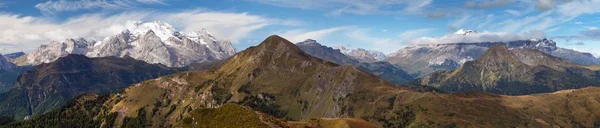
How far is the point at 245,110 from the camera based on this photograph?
198625 mm

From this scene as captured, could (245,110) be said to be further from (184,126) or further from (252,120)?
(184,126)

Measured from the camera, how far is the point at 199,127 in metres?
195

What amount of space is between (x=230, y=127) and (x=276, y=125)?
1870 centimetres

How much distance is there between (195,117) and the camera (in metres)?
199

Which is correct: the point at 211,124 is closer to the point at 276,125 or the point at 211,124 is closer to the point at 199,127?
the point at 199,127

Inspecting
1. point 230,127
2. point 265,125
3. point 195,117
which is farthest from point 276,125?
point 195,117

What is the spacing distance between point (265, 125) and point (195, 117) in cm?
2897

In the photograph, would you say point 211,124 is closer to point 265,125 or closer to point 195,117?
point 195,117

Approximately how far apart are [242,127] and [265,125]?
31.6 ft

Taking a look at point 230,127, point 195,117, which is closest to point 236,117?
point 230,127

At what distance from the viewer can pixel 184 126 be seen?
197 m

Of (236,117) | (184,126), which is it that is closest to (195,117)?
(184,126)

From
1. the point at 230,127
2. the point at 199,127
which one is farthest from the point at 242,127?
the point at 199,127

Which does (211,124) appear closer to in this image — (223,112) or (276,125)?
(223,112)
